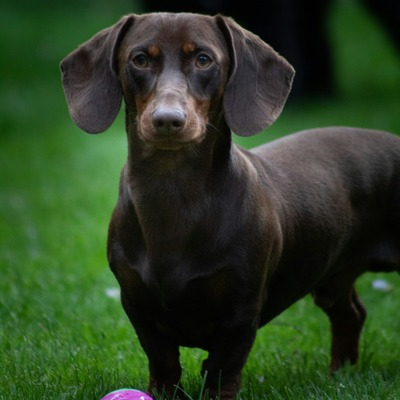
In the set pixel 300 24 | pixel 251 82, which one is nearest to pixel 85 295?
pixel 251 82

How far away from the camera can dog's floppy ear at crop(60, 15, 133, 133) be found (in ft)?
13.2

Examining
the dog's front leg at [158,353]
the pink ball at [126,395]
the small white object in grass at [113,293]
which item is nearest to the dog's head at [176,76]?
→ the dog's front leg at [158,353]

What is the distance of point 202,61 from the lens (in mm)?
3865

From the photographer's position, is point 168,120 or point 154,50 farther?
point 154,50

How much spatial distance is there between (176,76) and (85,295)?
265 cm

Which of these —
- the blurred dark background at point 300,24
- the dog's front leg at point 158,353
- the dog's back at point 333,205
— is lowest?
the blurred dark background at point 300,24

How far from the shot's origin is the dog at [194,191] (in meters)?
3.83

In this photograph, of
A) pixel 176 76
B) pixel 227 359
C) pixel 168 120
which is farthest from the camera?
pixel 227 359

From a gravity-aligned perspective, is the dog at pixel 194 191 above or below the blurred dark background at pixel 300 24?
above

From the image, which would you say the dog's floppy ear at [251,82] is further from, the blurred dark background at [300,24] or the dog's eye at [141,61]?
the blurred dark background at [300,24]

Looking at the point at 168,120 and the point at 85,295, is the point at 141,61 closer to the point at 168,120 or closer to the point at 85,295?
the point at 168,120

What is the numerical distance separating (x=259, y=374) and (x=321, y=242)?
74 cm

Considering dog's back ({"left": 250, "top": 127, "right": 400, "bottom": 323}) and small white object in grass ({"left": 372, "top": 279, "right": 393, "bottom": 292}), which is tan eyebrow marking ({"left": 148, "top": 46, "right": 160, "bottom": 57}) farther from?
small white object in grass ({"left": 372, "top": 279, "right": 393, "bottom": 292})

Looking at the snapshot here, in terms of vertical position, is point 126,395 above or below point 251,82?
below
